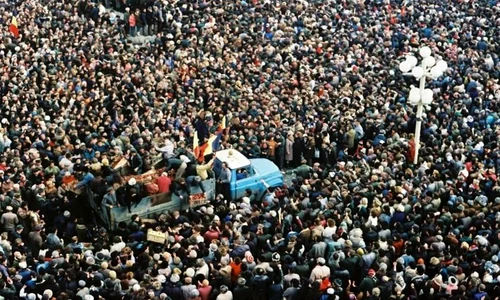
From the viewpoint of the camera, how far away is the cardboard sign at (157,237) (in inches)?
738

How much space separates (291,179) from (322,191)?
11.1 ft

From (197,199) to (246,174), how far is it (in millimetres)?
1726

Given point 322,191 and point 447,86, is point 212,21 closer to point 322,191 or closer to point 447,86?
point 447,86

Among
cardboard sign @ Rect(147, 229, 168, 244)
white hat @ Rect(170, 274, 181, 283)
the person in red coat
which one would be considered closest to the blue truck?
the person in red coat

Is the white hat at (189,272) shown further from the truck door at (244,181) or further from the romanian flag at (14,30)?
the romanian flag at (14,30)

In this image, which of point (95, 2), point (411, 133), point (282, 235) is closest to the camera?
point (282, 235)

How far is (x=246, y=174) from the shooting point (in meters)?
22.5

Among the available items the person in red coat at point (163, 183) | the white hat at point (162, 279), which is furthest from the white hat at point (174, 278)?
the person in red coat at point (163, 183)

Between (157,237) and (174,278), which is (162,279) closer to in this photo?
(174,278)

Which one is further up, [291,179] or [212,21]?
[212,21]

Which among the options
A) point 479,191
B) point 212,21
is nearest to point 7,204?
point 479,191

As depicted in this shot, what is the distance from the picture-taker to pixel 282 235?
19.3 meters

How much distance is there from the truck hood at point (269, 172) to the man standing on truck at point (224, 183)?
108 centimetres

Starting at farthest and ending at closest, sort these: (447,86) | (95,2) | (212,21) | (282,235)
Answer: (95,2), (212,21), (447,86), (282,235)
